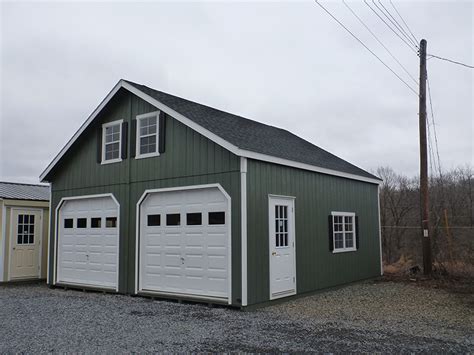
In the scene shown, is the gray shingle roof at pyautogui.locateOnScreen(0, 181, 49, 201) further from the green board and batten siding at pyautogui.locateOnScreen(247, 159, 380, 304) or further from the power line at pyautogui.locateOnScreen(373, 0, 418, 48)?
the power line at pyautogui.locateOnScreen(373, 0, 418, 48)

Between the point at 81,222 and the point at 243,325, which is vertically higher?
the point at 81,222

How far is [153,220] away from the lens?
1040 cm

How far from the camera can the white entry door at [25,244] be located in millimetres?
13586

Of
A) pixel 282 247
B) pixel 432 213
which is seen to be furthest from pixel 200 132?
pixel 432 213

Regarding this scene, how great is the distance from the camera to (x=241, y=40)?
12719 millimetres

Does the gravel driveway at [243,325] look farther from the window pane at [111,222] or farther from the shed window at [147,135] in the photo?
the shed window at [147,135]

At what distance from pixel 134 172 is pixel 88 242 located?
2.57 meters

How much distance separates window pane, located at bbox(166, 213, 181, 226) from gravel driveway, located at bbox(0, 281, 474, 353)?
5.67ft

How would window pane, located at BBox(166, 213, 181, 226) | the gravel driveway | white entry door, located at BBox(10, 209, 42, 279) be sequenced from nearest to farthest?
the gravel driveway → window pane, located at BBox(166, 213, 181, 226) → white entry door, located at BBox(10, 209, 42, 279)

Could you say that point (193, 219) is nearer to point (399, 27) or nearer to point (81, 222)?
point (81, 222)

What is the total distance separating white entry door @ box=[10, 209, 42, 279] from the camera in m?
13.6

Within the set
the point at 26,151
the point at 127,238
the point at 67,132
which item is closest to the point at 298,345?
the point at 127,238

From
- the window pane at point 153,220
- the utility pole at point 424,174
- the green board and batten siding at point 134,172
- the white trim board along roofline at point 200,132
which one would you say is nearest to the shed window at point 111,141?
the green board and batten siding at point 134,172

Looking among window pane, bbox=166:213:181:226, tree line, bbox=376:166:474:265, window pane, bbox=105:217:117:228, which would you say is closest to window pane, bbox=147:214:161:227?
window pane, bbox=166:213:181:226
